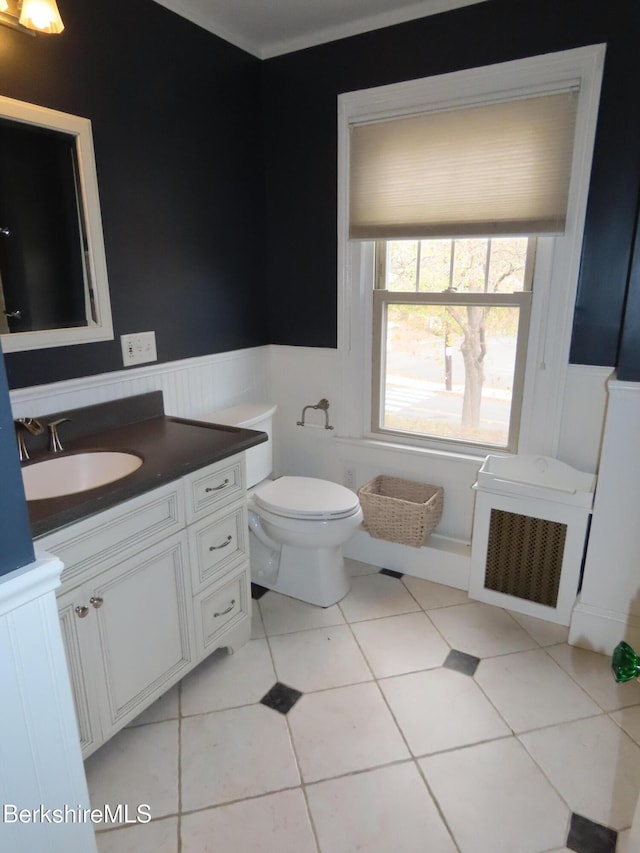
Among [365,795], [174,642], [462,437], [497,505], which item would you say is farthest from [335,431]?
[365,795]

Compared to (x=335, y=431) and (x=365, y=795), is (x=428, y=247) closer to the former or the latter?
(x=335, y=431)

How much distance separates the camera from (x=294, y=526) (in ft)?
7.19

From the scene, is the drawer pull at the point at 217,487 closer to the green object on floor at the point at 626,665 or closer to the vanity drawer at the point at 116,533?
the vanity drawer at the point at 116,533

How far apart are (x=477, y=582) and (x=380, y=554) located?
488 mm

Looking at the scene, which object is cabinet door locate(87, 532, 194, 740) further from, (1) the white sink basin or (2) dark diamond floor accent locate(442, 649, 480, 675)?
(2) dark diamond floor accent locate(442, 649, 480, 675)

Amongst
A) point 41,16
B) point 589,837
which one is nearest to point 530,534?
point 589,837

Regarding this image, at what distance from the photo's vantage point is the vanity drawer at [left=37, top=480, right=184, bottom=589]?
4.32 ft

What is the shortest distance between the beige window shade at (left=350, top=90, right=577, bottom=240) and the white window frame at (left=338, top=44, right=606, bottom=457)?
40mm

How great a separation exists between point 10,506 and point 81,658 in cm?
78

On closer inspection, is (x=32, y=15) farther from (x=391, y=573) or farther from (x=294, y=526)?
(x=391, y=573)

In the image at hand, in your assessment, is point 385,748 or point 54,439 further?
point 54,439

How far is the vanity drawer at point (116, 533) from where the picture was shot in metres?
1.32

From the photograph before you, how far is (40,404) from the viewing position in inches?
70.1

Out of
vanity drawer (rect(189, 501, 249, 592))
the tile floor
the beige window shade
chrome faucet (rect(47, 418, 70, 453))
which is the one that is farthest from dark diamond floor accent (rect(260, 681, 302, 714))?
the beige window shade
